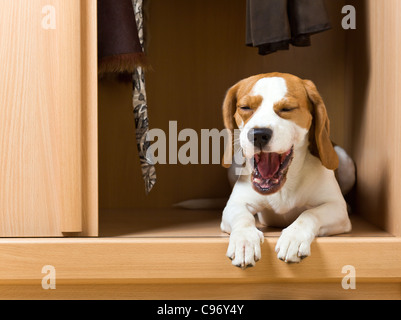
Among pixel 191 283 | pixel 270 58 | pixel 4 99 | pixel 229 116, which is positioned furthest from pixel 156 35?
pixel 191 283

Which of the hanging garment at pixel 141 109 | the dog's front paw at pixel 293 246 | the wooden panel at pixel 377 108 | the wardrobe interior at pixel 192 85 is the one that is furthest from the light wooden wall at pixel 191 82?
the dog's front paw at pixel 293 246

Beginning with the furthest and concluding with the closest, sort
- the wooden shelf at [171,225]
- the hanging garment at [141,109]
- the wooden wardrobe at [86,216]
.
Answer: the hanging garment at [141,109], the wooden shelf at [171,225], the wooden wardrobe at [86,216]

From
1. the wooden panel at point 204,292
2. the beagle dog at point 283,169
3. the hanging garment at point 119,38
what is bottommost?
the wooden panel at point 204,292

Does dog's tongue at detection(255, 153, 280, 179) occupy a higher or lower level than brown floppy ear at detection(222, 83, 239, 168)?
lower

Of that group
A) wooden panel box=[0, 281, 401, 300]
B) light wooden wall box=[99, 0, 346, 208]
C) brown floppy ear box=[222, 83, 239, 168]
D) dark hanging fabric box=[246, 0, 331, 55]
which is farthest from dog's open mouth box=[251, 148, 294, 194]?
light wooden wall box=[99, 0, 346, 208]

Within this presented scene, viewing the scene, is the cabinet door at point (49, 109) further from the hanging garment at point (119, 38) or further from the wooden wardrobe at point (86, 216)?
the hanging garment at point (119, 38)

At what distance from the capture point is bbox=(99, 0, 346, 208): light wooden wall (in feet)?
7.22

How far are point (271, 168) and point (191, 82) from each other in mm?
912

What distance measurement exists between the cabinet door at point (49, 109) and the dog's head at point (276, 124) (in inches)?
16.2

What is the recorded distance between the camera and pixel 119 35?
1.55 m

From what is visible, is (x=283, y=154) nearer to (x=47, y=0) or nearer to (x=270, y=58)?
(x=47, y=0)

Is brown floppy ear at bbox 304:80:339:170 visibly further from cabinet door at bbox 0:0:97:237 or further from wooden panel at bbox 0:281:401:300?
cabinet door at bbox 0:0:97:237

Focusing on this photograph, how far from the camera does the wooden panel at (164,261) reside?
1346mm

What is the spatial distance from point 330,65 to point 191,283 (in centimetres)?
122
